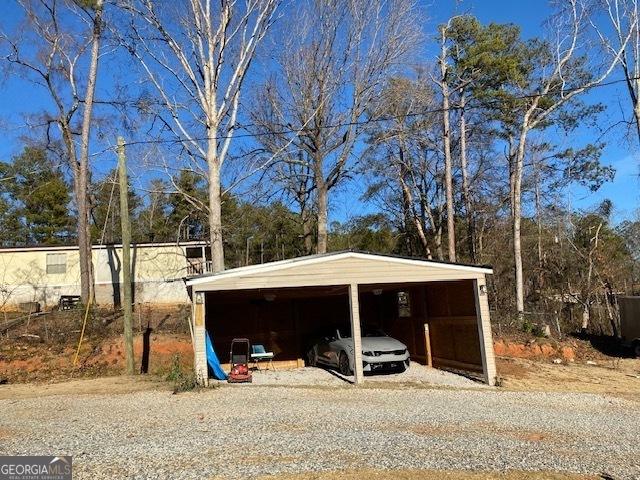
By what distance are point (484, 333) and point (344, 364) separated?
3.86 m

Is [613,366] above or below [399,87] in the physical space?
below

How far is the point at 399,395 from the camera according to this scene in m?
11.5

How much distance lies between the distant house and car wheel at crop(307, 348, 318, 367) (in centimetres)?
1120

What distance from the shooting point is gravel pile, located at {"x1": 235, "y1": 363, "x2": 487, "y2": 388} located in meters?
13.8

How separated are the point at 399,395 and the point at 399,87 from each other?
18.5m

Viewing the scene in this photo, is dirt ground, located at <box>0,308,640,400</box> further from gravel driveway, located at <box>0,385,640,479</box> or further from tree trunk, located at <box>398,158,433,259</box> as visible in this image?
tree trunk, located at <box>398,158,433,259</box>

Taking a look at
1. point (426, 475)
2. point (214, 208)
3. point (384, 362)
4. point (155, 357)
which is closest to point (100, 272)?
point (214, 208)

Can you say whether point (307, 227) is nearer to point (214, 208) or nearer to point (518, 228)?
point (214, 208)

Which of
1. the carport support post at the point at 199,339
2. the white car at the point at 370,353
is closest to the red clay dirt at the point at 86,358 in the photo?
the carport support post at the point at 199,339

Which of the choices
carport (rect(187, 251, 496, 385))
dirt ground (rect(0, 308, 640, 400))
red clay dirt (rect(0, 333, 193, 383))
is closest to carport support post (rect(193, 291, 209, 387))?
carport (rect(187, 251, 496, 385))

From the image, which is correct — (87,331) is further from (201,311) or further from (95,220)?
(95,220)

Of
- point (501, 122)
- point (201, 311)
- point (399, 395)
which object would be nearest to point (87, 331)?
point (201, 311)

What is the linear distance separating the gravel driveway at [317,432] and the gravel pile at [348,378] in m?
1.80

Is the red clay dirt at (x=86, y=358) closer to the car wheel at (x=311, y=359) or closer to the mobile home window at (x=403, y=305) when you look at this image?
the car wheel at (x=311, y=359)
